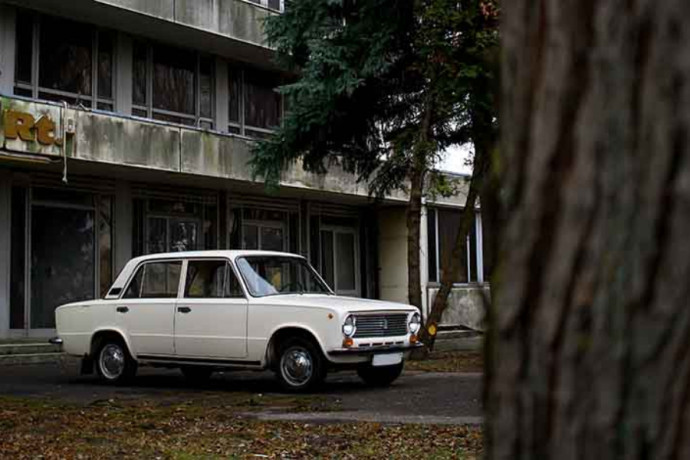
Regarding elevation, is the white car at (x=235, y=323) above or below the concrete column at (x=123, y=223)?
below

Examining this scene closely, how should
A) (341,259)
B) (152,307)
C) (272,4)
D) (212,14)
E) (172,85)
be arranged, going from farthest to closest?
(341,259) < (272,4) < (172,85) < (212,14) < (152,307)

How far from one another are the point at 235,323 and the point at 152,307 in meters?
1.36

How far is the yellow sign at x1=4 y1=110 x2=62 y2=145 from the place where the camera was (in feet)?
61.9

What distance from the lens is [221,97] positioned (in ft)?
86.6

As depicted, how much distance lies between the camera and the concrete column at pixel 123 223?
23516 millimetres

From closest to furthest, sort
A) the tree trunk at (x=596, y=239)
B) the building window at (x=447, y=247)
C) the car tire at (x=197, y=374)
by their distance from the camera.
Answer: the tree trunk at (x=596, y=239)
the car tire at (x=197, y=374)
the building window at (x=447, y=247)

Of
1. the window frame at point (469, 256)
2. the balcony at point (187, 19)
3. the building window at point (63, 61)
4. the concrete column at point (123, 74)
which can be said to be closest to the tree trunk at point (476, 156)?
the balcony at point (187, 19)

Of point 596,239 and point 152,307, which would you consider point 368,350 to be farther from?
point 596,239

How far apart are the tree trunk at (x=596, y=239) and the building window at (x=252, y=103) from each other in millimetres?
25071

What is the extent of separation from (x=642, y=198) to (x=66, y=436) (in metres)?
7.55

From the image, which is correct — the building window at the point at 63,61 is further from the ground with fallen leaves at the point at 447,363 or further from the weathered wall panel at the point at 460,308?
the weathered wall panel at the point at 460,308

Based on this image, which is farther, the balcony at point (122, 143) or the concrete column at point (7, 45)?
the concrete column at point (7, 45)

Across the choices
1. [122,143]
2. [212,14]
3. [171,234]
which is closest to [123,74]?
[212,14]

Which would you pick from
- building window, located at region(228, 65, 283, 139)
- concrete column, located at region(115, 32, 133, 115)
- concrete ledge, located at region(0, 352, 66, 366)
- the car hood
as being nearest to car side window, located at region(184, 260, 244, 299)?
the car hood
